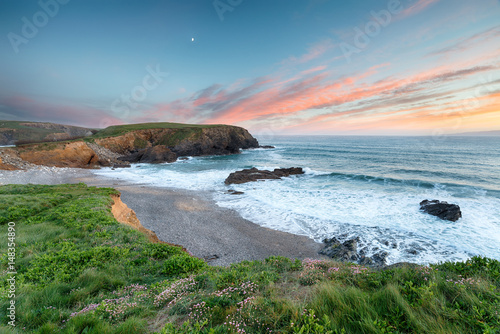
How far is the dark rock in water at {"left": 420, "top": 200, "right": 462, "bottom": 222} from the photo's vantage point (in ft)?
48.1

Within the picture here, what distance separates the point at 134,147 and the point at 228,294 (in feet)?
224

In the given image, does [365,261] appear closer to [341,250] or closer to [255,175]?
[341,250]

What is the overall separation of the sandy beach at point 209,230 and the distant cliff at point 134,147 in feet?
93.2

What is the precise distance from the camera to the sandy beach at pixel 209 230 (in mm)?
11250

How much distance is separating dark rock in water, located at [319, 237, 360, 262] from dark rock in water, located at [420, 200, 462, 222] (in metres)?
8.33

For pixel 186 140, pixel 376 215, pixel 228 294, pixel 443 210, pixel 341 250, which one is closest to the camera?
pixel 228 294

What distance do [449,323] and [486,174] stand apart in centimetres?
4039

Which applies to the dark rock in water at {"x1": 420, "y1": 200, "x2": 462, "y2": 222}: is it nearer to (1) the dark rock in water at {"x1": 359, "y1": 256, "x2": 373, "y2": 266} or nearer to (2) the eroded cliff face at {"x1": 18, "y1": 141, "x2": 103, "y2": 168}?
(1) the dark rock in water at {"x1": 359, "y1": 256, "x2": 373, "y2": 266}

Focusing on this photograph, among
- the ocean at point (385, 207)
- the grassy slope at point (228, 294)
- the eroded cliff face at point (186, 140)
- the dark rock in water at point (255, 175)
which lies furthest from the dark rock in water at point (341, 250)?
the eroded cliff face at point (186, 140)

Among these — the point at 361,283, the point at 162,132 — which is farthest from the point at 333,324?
the point at 162,132

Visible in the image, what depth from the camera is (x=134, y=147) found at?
2420 inches

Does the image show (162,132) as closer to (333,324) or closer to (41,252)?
(41,252)

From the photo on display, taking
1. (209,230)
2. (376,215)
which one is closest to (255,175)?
(209,230)

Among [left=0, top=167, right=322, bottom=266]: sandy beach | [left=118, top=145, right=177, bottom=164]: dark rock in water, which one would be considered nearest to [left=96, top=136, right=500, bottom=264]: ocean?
[left=0, top=167, right=322, bottom=266]: sandy beach
